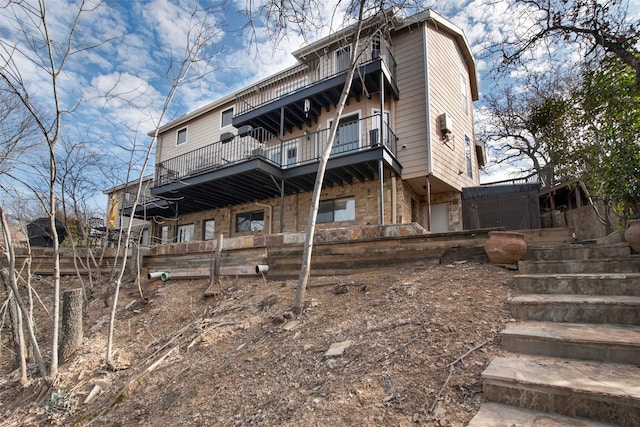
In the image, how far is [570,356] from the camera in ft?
7.14

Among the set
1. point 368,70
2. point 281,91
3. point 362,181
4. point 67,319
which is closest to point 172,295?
point 67,319

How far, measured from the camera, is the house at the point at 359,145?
8.87 metres

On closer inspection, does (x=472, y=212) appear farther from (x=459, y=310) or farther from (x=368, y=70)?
(x=459, y=310)

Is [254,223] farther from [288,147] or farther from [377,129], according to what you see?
[377,129]

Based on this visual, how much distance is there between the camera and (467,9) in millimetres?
4379

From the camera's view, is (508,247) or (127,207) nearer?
(508,247)

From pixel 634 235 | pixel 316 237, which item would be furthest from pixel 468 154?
pixel 634 235

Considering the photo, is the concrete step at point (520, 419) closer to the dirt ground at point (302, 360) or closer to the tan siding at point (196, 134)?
Answer: the dirt ground at point (302, 360)

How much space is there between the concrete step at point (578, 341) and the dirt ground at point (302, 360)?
0.17 metres

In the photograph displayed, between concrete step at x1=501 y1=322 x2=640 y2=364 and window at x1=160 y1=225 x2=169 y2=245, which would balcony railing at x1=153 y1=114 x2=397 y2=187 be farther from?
concrete step at x1=501 y1=322 x2=640 y2=364

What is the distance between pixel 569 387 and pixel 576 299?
1.32 meters

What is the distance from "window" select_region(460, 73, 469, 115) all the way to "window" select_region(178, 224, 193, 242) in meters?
11.8

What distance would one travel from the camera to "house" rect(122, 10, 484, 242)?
349 inches

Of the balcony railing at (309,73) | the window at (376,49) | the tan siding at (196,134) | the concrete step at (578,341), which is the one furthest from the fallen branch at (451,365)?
the tan siding at (196,134)
